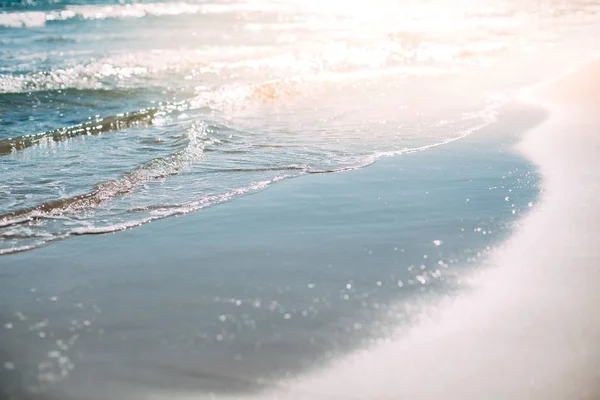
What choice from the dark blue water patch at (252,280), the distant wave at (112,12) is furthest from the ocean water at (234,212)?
the distant wave at (112,12)

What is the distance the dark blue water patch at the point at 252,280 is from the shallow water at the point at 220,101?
1.94 feet

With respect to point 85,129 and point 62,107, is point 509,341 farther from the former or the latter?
point 62,107

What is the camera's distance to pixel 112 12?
26.0m

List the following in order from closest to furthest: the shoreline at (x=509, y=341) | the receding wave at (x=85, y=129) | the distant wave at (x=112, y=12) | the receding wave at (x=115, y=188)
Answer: the shoreline at (x=509, y=341) → the receding wave at (x=115, y=188) → the receding wave at (x=85, y=129) → the distant wave at (x=112, y=12)

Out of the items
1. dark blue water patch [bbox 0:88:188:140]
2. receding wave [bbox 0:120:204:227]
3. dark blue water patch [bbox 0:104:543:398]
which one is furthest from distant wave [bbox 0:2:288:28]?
dark blue water patch [bbox 0:104:543:398]

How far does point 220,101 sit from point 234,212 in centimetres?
542

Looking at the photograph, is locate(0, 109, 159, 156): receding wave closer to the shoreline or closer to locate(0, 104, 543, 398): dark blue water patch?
locate(0, 104, 543, 398): dark blue water patch

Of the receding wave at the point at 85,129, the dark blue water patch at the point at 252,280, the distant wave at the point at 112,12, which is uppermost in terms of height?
the distant wave at the point at 112,12

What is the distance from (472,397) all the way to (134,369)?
4.27ft

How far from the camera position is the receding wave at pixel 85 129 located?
6620mm

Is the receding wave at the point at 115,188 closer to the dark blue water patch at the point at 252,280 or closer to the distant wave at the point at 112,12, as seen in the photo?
the dark blue water patch at the point at 252,280

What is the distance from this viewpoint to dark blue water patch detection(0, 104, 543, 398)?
226 cm

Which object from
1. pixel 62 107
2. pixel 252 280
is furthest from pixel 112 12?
pixel 252 280

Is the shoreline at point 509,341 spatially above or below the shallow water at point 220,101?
below
